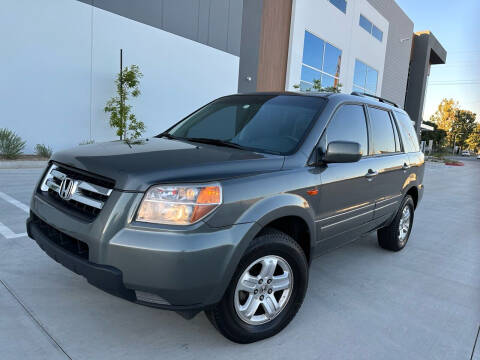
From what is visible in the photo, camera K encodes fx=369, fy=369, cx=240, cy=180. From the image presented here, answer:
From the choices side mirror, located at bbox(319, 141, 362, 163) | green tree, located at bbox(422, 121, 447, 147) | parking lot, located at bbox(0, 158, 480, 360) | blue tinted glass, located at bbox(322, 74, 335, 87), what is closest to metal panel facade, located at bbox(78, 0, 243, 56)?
blue tinted glass, located at bbox(322, 74, 335, 87)

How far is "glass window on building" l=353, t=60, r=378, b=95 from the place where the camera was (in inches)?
985

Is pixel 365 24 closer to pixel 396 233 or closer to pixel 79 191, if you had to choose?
pixel 396 233

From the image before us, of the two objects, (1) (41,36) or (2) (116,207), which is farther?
(1) (41,36)

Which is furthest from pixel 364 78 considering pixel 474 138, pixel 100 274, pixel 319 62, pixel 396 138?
pixel 474 138

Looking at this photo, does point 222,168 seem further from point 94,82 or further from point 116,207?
point 94,82

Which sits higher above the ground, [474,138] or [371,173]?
[474,138]

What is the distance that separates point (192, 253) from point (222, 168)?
0.57 meters

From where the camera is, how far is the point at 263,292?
250cm

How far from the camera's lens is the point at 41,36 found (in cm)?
922

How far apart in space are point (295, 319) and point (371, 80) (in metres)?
28.3

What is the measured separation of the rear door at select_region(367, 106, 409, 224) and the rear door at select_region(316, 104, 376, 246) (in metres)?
0.16

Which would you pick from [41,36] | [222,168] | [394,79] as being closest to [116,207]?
[222,168]

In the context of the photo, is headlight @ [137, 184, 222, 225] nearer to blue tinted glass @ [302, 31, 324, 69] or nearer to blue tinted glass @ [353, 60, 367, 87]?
blue tinted glass @ [302, 31, 324, 69]

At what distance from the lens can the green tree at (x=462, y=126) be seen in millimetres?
72812
